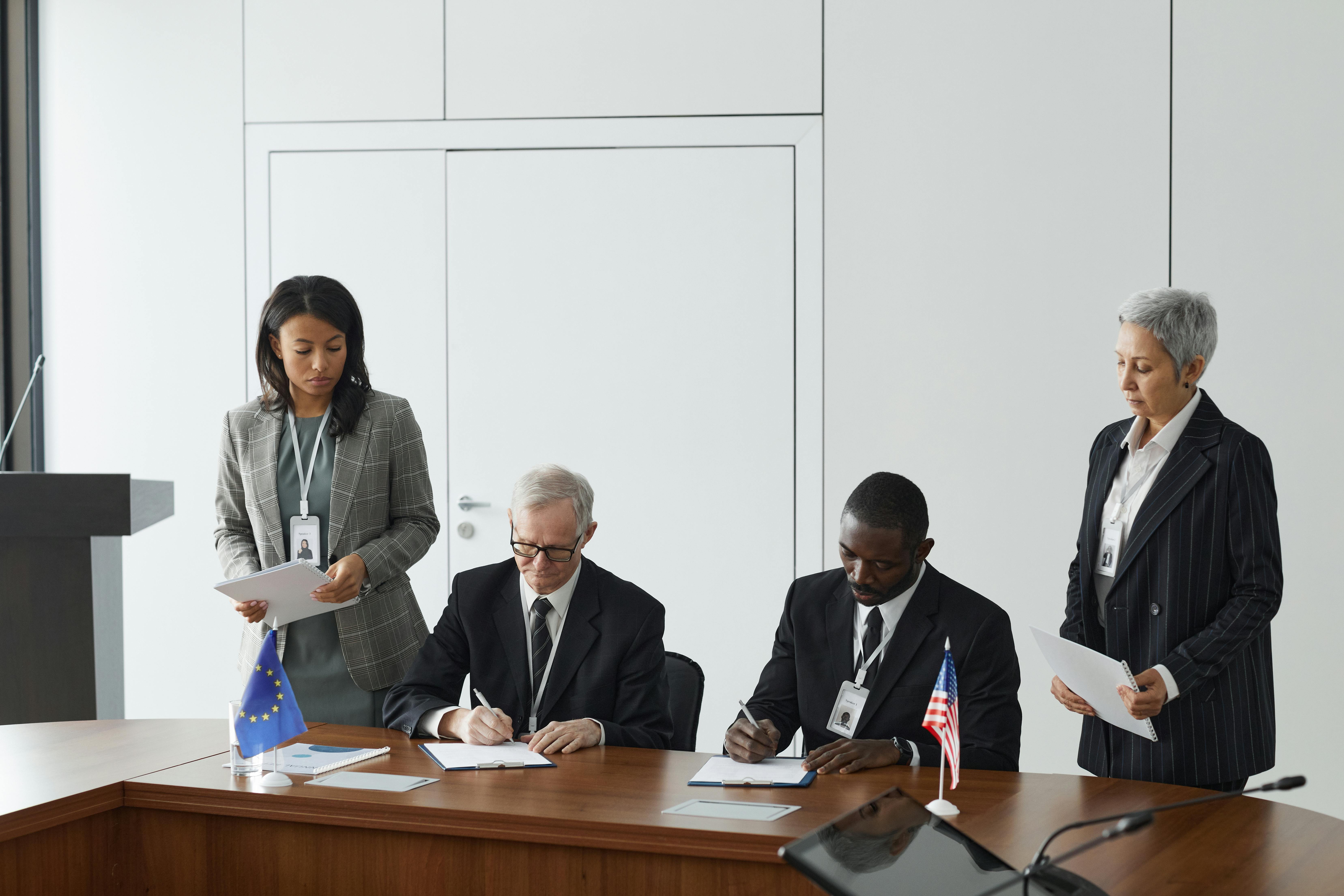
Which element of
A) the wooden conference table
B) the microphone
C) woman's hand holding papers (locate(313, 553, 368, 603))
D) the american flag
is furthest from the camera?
the microphone

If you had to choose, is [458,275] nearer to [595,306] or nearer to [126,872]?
[595,306]

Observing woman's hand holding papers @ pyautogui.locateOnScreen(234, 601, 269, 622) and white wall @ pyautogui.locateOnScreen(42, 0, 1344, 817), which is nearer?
woman's hand holding papers @ pyautogui.locateOnScreen(234, 601, 269, 622)

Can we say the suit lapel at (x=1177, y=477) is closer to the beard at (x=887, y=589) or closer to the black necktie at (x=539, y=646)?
the beard at (x=887, y=589)

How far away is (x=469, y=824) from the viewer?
6.05 feet

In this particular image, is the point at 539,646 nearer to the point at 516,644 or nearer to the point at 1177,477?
the point at 516,644

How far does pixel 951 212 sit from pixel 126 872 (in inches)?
133

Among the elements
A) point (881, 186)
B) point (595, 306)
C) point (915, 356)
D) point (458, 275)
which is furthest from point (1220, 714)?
point (458, 275)

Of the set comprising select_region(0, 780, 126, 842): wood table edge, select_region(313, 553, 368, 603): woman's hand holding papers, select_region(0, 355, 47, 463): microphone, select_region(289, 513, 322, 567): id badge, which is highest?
select_region(0, 355, 47, 463): microphone

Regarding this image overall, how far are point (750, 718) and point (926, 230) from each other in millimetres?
2467

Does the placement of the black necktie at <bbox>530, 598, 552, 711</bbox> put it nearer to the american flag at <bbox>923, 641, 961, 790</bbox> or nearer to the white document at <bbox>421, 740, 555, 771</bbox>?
the white document at <bbox>421, 740, 555, 771</bbox>

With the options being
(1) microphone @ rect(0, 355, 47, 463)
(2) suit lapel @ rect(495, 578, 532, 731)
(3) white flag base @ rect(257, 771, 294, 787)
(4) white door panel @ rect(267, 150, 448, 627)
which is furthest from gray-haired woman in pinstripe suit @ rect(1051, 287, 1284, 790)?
(4) white door panel @ rect(267, 150, 448, 627)

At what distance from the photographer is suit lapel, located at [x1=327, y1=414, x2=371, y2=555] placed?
273 centimetres

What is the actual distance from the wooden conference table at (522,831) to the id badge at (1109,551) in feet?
1.68

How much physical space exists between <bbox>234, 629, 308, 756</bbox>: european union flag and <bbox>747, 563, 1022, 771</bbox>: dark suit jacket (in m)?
0.95
